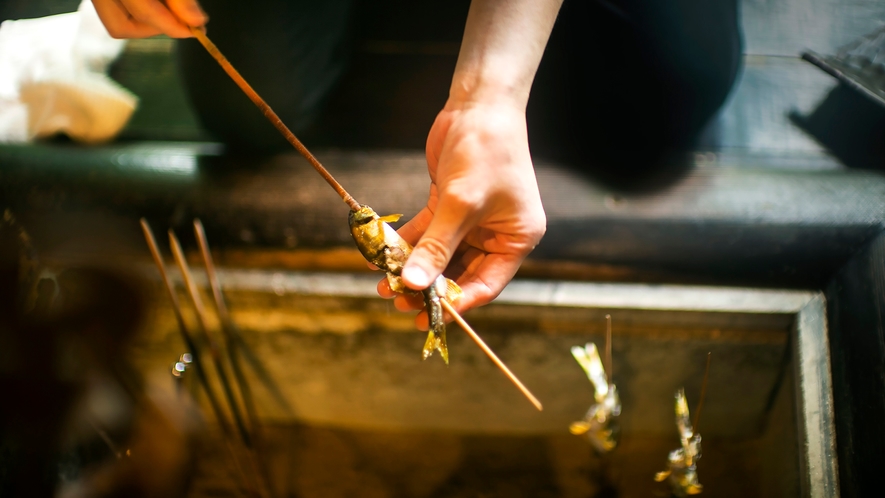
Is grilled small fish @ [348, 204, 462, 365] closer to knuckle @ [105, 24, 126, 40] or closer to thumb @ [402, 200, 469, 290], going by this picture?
thumb @ [402, 200, 469, 290]

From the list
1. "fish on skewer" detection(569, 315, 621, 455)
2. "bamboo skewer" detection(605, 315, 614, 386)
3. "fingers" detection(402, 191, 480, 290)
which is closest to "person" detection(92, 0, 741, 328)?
"fingers" detection(402, 191, 480, 290)

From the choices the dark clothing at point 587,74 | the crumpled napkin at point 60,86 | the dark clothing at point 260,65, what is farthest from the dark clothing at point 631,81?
the crumpled napkin at point 60,86

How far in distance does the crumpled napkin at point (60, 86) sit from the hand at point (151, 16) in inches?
17.1

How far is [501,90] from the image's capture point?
1060 millimetres

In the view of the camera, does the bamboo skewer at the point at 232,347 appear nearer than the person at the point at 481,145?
No

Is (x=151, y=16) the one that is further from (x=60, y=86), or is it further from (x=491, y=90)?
(x=60, y=86)

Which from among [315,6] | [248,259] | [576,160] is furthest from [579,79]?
[248,259]

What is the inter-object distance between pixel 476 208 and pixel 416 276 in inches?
7.6

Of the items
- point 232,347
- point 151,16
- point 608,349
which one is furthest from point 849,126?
point 232,347

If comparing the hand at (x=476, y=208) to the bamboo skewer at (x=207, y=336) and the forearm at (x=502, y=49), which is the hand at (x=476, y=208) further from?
the bamboo skewer at (x=207, y=336)

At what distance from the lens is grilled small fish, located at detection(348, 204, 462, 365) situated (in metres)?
0.98

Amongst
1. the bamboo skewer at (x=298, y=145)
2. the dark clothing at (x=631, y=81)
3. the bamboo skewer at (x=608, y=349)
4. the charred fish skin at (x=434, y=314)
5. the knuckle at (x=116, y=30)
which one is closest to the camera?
the bamboo skewer at (x=298, y=145)

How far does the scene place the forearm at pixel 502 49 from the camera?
41.8 inches

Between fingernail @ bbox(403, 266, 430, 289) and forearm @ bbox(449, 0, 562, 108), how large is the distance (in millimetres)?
419
